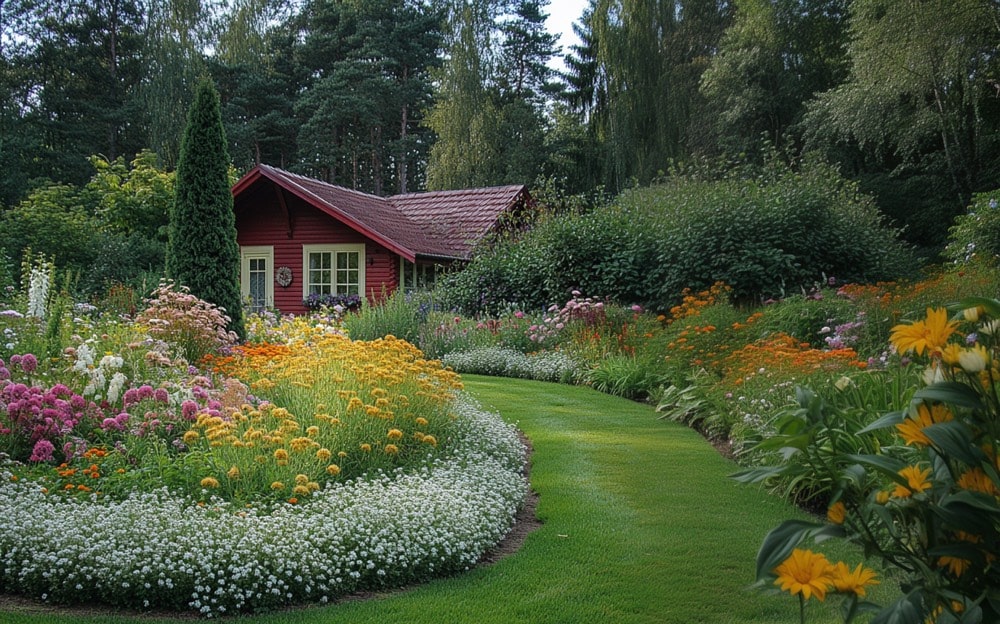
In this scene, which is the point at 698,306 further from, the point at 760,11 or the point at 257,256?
the point at 760,11

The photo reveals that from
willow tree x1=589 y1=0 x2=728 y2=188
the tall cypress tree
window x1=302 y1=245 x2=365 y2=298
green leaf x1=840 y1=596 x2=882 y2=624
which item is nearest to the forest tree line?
willow tree x1=589 y1=0 x2=728 y2=188

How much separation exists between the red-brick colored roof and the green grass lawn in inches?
468

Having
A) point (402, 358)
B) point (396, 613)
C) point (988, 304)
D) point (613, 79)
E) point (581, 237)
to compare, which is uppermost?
point (613, 79)

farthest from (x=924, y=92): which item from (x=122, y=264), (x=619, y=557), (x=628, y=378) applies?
(x=122, y=264)

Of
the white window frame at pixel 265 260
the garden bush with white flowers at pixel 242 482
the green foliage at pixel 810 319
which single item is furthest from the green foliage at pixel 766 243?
the white window frame at pixel 265 260

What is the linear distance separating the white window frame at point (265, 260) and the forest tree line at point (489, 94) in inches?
342

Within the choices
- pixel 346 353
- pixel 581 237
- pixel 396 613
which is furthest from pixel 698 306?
pixel 396 613

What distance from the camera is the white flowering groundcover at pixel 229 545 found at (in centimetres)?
332

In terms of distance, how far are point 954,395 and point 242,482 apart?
12.1 ft

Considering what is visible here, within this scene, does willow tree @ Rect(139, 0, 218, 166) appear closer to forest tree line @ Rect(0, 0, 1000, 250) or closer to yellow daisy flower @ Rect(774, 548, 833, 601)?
forest tree line @ Rect(0, 0, 1000, 250)

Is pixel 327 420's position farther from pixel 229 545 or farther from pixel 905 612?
pixel 905 612

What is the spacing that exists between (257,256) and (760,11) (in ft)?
58.9

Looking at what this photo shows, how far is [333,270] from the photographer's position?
18672mm

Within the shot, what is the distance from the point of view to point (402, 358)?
6246 mm
